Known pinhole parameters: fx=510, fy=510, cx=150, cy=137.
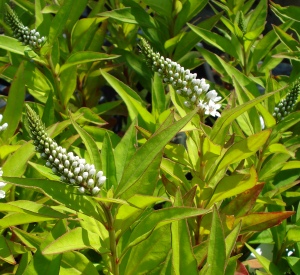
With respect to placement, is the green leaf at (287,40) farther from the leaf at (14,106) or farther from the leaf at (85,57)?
the leaf at (14,106)

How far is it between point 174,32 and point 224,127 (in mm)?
932

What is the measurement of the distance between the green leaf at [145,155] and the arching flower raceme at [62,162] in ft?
0.29

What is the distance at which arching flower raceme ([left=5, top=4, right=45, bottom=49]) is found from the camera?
5.42ft

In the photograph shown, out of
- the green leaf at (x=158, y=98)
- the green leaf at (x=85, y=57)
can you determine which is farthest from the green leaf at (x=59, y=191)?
the green leaf at (x=85, y=57)

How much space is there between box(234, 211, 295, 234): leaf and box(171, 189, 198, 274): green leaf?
31 cm

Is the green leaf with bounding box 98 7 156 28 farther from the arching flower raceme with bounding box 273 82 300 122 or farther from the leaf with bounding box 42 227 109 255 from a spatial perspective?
the leaf with bounding box 42 227 109 255

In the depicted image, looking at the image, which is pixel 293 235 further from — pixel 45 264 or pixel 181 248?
pixel 45 264

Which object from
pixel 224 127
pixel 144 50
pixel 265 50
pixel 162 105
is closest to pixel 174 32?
pixel 265 50

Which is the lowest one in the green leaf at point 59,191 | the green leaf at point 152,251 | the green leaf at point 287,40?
the green leaf at point 152,251

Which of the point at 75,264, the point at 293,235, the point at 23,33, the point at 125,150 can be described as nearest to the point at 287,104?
the point at 293,235

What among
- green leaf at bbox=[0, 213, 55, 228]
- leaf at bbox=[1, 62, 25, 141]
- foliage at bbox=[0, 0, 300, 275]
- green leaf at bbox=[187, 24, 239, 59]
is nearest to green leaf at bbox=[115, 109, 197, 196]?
foliage at bbox=[0, 0, 300, 275]

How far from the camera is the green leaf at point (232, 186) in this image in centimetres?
128

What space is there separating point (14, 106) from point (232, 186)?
0.76m

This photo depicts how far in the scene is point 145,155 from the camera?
108 centimetres
